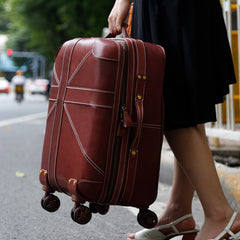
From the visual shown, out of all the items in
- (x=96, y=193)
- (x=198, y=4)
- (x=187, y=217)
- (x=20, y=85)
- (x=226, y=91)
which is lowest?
(x=20, y=85)

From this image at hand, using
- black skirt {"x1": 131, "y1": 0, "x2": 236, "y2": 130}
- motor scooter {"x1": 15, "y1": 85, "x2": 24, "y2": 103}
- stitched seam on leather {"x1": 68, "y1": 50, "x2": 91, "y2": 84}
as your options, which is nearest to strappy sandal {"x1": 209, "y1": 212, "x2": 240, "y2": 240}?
black skirt {"x1": 131, "y1": 0, "x2": 236, "y2": 130}

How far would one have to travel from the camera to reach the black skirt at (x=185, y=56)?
87.3 inches

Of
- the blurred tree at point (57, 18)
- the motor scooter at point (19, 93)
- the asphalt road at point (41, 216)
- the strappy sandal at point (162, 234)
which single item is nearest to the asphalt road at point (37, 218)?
the asphalt road at point (41, 216)

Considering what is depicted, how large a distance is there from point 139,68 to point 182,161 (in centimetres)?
41

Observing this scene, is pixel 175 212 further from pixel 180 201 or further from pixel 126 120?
pixel 126 120

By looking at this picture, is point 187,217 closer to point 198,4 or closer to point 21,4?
point 198,4

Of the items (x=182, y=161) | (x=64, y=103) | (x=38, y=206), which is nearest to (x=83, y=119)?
(x=64, y=103)

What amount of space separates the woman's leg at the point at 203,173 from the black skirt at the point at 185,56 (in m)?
0.06

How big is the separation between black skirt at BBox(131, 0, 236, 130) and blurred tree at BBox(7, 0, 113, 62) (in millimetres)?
19092

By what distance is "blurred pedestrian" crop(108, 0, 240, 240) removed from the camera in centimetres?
222

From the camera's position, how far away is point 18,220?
3129 millimetres

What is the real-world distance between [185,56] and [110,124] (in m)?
0.39

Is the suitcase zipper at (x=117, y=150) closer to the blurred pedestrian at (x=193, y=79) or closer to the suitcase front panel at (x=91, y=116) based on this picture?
the suitcase front panel at (x=91, y=116)

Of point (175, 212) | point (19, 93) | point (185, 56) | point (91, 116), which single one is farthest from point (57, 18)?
point (91, 116)
